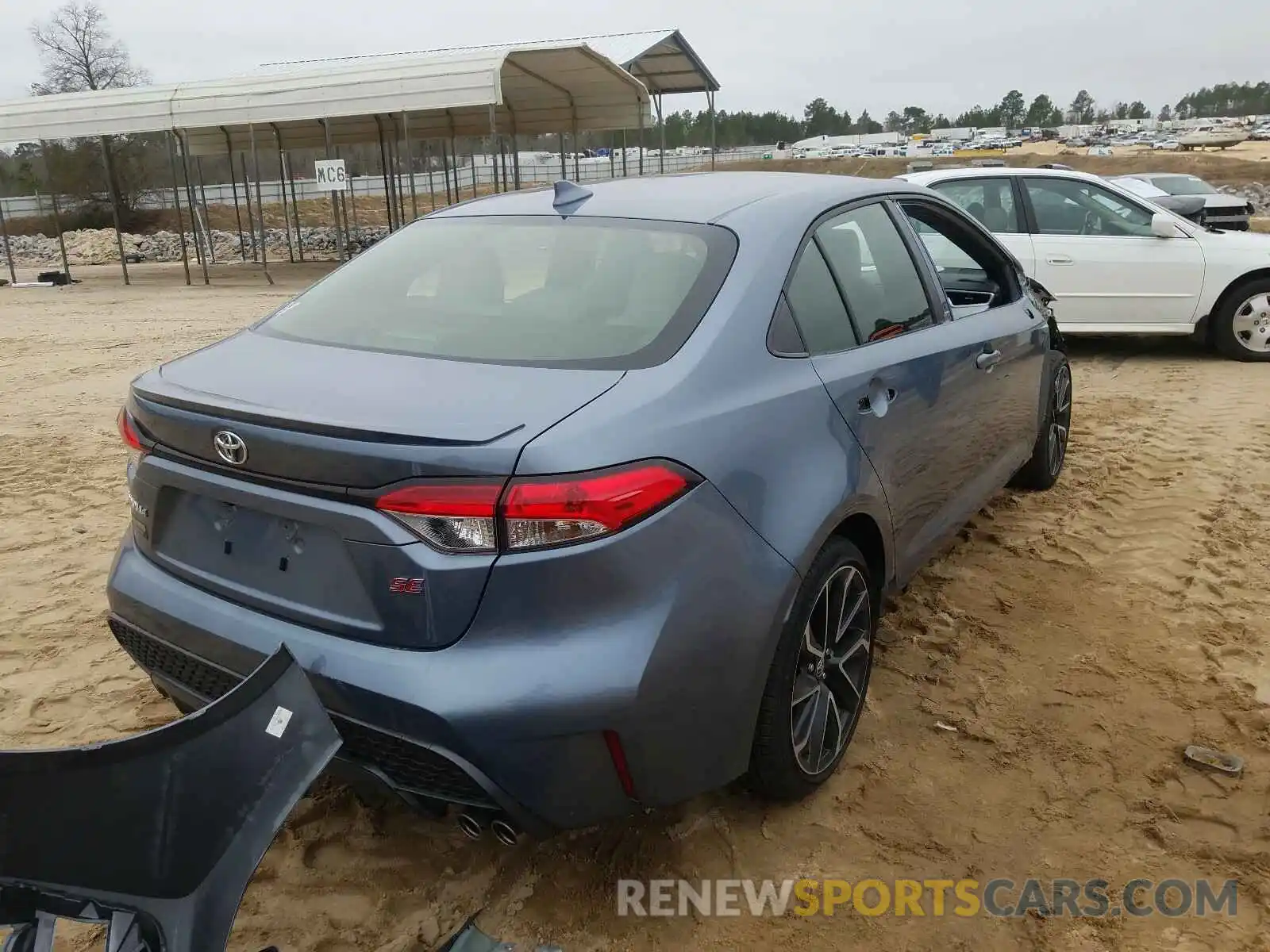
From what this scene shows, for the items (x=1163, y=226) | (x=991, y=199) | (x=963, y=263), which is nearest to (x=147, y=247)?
(x=991, y=199)

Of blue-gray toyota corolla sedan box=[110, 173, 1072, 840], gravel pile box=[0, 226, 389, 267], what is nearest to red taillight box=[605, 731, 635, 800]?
blue-gray toyota corolla sedan box=[110, 173, 1072, 840]

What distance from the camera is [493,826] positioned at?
2.11 m

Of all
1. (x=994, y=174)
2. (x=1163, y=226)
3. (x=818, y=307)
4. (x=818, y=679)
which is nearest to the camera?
(x=818, y=679)

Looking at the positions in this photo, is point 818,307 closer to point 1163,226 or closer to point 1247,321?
point 1163,226

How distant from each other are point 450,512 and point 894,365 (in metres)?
1.65

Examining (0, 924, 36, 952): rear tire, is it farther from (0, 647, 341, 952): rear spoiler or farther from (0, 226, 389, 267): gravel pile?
(0, 226, 389, 267): gravel pile

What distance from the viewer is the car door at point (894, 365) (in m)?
2.76

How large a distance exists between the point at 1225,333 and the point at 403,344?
8.38 meters

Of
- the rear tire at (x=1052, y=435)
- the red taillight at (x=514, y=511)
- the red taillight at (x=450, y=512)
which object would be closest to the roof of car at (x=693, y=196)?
the red taillight at (x=514, y=511)

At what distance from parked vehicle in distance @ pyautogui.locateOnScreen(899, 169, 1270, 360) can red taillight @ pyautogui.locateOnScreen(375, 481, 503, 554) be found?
24.4 feet

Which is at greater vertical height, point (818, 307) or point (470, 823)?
point (818, 307)

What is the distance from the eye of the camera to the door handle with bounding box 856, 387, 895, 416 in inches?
109

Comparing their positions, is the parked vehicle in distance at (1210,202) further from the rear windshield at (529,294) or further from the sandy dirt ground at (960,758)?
the rear windshield at (529,294)

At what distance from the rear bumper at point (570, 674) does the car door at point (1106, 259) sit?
291 inches
